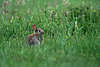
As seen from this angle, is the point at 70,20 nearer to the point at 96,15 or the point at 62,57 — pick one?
the point at 96,15

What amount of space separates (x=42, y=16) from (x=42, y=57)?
2622 mm

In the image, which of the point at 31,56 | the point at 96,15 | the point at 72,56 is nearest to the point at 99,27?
the point at 96,15

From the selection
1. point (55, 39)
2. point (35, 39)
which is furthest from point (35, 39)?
point (55, 39)

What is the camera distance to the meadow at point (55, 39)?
440 centimetres

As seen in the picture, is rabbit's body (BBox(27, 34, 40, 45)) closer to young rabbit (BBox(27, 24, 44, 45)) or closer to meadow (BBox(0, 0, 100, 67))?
young rabbit (BBox(27, 24, 44, 45))

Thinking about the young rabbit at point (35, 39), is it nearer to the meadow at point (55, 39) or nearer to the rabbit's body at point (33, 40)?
the rabbit's body at point (33, 40)

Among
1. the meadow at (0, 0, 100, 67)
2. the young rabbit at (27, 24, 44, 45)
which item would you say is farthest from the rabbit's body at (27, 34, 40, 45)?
the meadow at (0, 0, 100, 67)

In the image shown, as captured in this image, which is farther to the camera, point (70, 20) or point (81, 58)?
point (70, 20)

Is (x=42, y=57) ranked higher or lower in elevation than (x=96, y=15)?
lower

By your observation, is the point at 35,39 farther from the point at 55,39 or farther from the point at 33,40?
the point at 55,39

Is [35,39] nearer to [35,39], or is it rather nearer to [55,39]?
[35,39]

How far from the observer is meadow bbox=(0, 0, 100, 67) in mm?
4398

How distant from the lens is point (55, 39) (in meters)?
5.50

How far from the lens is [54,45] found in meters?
5.05
